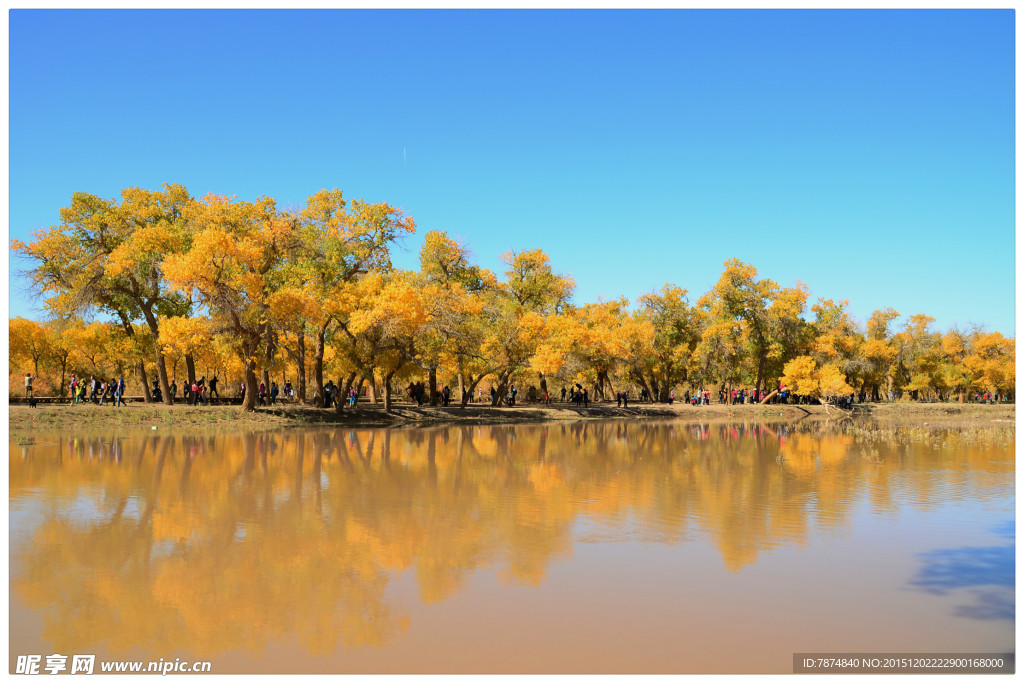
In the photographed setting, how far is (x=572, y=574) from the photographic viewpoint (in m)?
7.50

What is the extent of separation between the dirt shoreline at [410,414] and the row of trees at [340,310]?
4.95 feet

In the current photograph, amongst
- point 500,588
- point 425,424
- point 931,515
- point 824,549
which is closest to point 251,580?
point 500,588

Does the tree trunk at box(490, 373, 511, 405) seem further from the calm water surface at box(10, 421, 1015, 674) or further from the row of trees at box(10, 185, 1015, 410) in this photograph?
the calm water surface at box(10, 421, 1015, 674)

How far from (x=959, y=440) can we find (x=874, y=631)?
21.5 meters

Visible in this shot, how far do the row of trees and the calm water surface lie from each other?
1460cm

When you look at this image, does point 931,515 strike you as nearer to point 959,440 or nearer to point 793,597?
point 793,597

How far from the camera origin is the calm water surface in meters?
5.75

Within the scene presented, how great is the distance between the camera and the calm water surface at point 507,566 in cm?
575

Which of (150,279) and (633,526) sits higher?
(150,279)

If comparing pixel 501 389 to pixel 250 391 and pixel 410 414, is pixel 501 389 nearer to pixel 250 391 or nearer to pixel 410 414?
pixel 410 414

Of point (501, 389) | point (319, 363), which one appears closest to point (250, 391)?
point (319, 363)

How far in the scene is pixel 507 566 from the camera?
7.77 meters

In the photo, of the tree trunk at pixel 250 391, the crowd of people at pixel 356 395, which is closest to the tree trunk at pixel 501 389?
the crowd of people at pixel 356 395

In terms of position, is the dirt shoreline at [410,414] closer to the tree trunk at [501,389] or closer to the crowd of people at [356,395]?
the crowd of people at [356,395]
